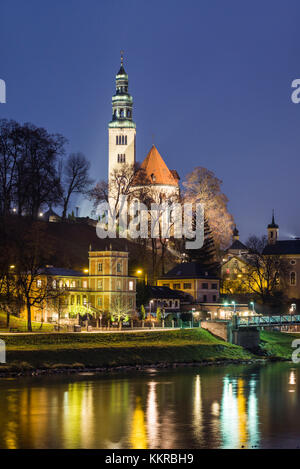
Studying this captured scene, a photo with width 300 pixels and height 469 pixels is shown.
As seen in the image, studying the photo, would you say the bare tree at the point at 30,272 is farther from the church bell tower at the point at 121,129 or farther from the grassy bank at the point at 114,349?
the church bell tower at the point at 121,129

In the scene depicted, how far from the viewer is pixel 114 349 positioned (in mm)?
66188

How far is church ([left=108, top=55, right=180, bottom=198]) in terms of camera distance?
15250 centimetres

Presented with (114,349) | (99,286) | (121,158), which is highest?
(121,158)

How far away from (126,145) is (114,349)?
307 feet

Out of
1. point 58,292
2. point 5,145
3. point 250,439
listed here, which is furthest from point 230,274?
point 250,439

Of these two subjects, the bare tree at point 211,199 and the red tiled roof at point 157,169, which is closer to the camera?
the bare tree at point 211,199

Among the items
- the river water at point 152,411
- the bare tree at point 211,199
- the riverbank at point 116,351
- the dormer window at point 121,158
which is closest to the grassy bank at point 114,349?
the riverbank at point 116,351

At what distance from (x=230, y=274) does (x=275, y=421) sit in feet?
276

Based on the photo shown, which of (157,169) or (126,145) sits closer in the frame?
(157,169)

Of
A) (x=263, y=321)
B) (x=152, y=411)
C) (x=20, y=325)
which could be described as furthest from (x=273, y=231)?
(x=152, y=411)

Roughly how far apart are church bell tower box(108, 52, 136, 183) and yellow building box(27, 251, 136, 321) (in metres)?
65.1

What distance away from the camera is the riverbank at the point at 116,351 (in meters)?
60.1

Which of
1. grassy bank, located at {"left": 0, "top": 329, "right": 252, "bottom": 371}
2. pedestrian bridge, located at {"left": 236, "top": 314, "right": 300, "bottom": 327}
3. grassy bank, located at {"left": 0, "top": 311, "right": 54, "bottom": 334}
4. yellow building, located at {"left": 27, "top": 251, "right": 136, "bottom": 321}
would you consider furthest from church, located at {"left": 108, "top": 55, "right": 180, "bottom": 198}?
grassy bank, located at {"left": 0, "top": 329, "right": 252, "bottom": 371}

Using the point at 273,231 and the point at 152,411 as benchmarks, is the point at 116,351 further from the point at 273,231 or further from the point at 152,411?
the point at 273,231
